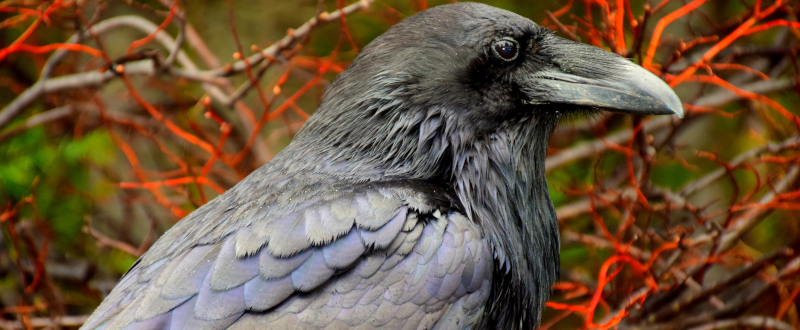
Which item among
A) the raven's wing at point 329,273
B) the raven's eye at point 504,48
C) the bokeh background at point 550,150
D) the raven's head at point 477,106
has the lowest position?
the bokeh background at point 550,150

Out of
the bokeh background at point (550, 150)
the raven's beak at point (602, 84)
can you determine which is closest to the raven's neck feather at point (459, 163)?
the raven's beak at point (602, 84)

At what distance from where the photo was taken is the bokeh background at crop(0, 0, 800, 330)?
333 centimetres

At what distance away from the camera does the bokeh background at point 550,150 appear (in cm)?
333

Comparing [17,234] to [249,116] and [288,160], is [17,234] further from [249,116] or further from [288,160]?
[288,160]

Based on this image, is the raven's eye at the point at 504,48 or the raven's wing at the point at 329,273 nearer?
the raven's wing at the point at 329,273

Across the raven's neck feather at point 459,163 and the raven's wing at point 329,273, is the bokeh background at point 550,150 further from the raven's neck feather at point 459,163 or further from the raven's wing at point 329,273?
the raven's wing at point 329,273

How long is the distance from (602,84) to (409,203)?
84cm

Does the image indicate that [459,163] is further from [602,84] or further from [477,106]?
[602,84]

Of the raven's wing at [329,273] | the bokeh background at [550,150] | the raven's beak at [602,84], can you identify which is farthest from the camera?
the bokeh background at [550,150]

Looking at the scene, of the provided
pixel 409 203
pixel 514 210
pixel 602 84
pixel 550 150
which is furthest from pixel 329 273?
pixel 550 150

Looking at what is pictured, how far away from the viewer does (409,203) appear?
2223mm

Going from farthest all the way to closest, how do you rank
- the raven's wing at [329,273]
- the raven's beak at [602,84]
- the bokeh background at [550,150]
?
the bokeh background at [550,150]
the raven's beak at [602,84]
the raven's wing at [329,273]

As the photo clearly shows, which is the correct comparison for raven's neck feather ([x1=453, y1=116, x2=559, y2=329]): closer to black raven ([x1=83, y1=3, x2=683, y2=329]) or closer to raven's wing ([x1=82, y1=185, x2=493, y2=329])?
black raven ([x1=83, y1=3, x2=683, y2=329])

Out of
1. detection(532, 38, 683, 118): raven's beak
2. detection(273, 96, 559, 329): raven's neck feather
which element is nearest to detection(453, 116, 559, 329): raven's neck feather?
detection(273, 96, 559, 329): raven's neck feather
